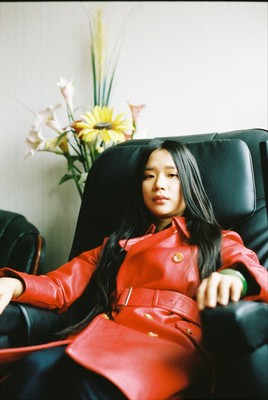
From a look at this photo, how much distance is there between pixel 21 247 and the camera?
5.22 feet

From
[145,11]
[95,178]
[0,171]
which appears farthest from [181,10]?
[0,171]

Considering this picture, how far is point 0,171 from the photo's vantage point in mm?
1995

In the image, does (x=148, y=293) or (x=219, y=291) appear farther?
(x=148, y=293)

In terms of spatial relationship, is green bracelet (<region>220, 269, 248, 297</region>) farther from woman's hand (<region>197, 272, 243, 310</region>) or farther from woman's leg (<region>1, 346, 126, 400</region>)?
woman's leg (<region>1, 346, 126, 400</region>)

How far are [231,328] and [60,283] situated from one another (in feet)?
1.96

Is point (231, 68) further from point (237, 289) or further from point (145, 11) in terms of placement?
point (237, 289)

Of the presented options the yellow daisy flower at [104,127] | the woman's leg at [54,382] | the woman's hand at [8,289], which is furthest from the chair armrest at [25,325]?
the yellow daisy flower at [104,127]

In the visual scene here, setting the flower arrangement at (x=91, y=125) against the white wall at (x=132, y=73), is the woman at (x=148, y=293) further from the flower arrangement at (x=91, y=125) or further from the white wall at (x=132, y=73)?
the white wall at (x=132, y=73)

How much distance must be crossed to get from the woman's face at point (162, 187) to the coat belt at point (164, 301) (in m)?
0.23

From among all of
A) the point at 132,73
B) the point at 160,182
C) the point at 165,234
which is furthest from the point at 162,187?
the point at 132,73

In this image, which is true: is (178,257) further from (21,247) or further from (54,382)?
(21,247)

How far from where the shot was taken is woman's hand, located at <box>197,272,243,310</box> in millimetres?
708

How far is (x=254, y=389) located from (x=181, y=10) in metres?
1.54

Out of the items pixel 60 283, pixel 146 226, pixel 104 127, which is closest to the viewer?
pixel 60 283
